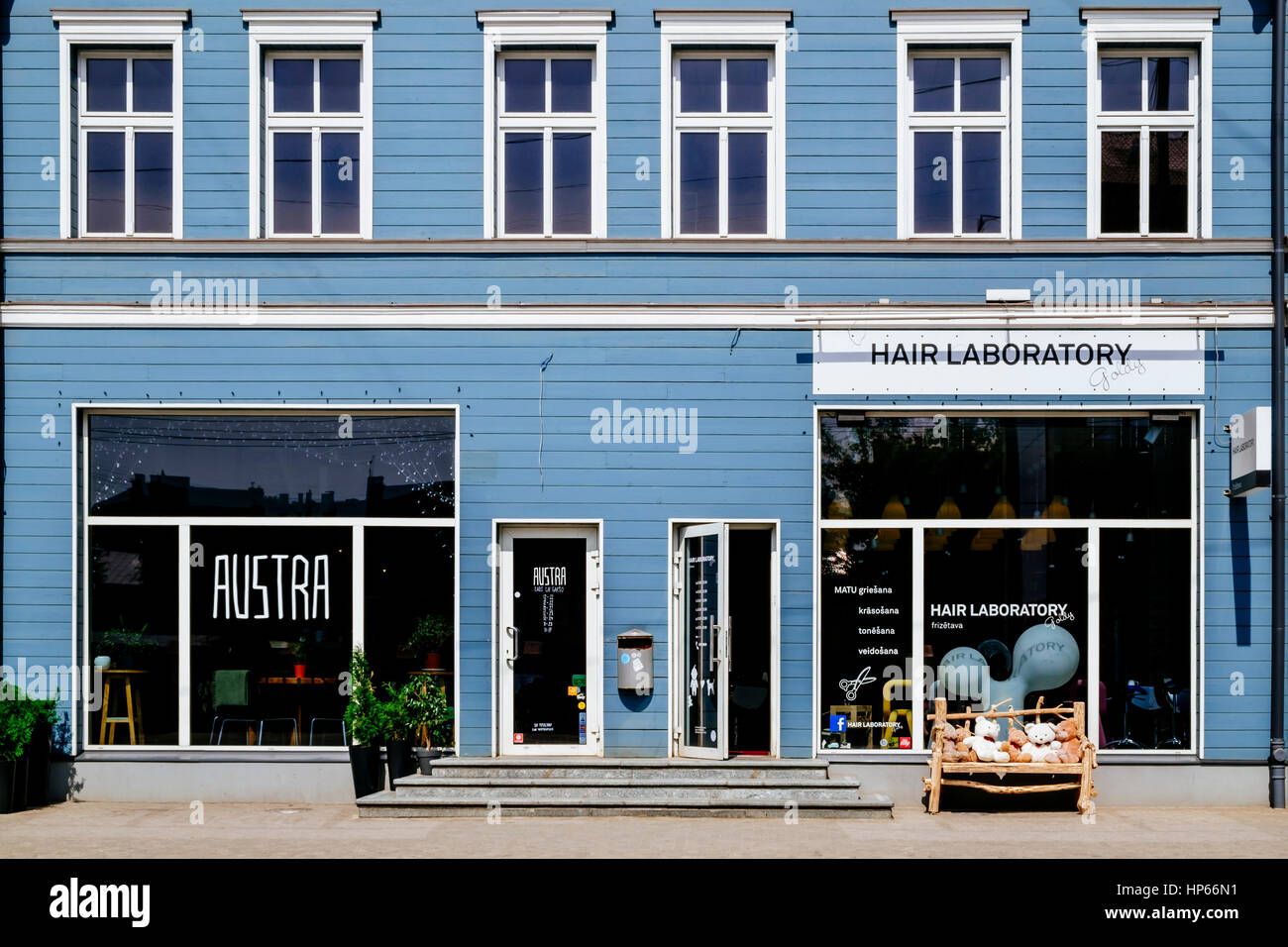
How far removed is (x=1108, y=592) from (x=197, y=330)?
942 cm

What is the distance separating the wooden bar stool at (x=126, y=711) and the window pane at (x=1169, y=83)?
11.7m

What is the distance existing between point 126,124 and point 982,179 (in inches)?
341

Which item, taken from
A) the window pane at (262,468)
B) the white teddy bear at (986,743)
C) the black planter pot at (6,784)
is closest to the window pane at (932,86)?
the window pane at (262,468)

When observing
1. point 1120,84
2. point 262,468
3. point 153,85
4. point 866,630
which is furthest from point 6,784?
point 1120,84

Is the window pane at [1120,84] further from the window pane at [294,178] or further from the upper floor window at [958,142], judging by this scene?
the window pane at [294,178]

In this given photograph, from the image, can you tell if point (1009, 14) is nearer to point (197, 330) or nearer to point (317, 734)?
point (197, 330)

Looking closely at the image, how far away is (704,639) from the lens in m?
13.9

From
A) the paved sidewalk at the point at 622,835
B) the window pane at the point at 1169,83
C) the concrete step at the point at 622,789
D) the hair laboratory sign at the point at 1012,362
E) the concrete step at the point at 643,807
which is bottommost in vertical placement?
the paved sidewalk at the point at 622,835

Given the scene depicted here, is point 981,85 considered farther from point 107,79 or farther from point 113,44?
point 107,79

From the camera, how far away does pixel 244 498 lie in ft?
46.7

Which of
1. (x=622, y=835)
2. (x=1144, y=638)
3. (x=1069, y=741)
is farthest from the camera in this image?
(x=1144, y=638)

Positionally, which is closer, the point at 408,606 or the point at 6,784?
the point at 6,784

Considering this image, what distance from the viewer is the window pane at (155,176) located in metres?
14.3

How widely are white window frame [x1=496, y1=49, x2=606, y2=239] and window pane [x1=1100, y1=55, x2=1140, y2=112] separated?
16.6 ft
